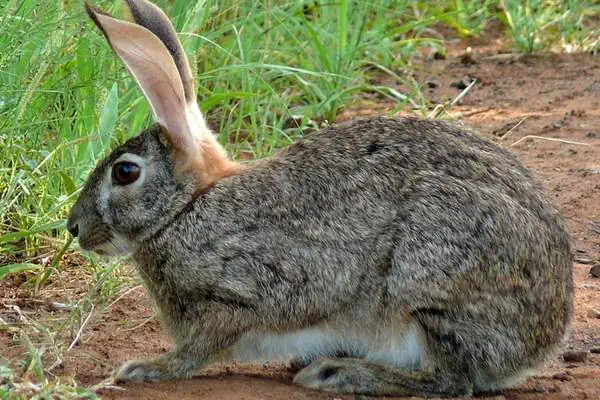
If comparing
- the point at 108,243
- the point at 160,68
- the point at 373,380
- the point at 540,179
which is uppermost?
Result: the point at 160,68

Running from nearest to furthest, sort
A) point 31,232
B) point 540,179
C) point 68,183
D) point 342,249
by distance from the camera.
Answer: point 342,249, point 31,232, point 68,183, point 540,179

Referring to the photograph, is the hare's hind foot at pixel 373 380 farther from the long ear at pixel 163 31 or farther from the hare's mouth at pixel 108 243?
the long ear at pixel 163 31

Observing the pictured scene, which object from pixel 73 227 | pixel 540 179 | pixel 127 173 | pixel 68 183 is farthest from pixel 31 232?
pixel 540 179

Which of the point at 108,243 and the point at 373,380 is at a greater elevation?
the point at 108,243

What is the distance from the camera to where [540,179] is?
6.13 meters

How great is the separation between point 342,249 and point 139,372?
2.49ft

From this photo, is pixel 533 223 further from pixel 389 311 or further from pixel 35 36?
pixel 35 36

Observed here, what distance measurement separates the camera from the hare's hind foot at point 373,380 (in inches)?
170

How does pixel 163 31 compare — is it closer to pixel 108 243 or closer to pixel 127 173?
pixel 127 173

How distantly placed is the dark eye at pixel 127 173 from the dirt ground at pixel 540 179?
2.01 feet

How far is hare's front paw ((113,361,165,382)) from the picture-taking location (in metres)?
4.39

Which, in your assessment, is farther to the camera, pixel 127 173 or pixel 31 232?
pixel 31 232

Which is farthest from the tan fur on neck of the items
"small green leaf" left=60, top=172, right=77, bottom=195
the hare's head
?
"small green leaf" left=60, top=172, right=77, bottom=195

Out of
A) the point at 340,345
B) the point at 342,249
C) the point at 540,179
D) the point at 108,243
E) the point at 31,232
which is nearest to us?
the point at 342,249
